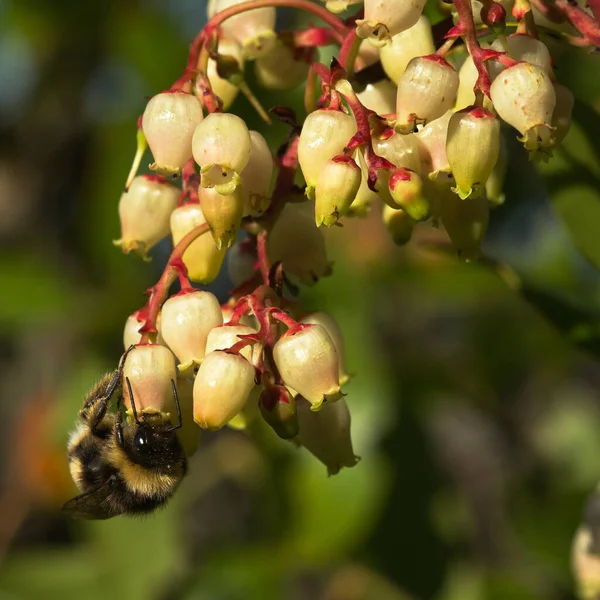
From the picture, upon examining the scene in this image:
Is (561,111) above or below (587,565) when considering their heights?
above

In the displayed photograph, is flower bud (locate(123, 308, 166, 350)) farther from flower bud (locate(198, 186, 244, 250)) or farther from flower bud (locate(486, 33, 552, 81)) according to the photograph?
flower bud (locate(486, 33, 552, 81))

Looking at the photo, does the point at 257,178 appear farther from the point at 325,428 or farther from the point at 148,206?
the point at 325,428

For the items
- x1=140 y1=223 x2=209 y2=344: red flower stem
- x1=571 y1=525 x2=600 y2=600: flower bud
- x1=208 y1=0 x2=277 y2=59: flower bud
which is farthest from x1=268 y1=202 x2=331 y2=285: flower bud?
x1=571 y1=525 x2=600 y2=600: flower bud

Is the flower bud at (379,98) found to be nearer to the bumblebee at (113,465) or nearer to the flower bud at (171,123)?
the flower bud at (171,123)

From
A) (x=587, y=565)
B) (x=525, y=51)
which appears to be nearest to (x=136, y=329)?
(x=525, y=51)

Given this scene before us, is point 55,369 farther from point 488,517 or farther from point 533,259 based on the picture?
point 488,517

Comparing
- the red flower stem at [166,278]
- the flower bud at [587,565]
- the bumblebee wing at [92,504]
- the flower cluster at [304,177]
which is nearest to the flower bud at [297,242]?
the flower cluster at [304,177]
